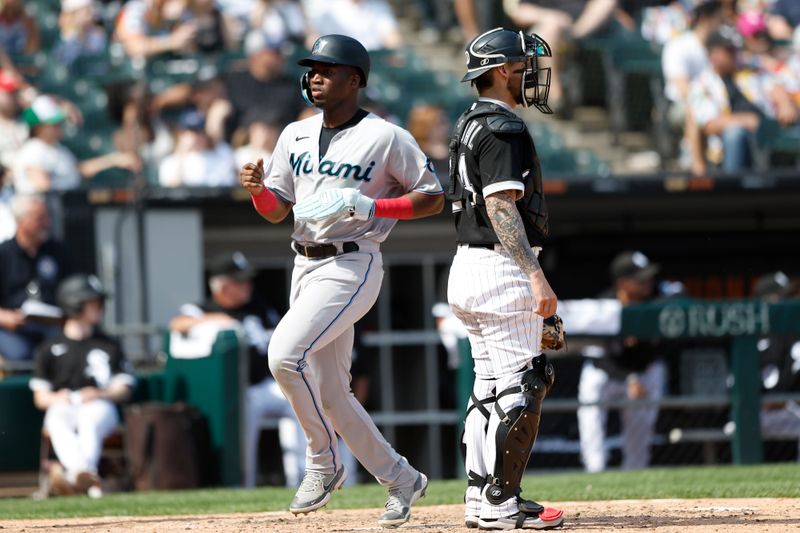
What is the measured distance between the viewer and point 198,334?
9273 millimetres

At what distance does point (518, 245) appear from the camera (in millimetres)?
4844

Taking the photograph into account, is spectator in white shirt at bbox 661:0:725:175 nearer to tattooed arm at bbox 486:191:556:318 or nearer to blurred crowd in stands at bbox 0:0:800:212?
blurred crowd in stands at bbox 0:0:800:212

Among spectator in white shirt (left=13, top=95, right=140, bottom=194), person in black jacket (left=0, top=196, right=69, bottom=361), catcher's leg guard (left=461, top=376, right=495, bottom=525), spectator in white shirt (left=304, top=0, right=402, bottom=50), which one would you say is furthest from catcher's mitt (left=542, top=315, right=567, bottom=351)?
spectator in white shirt (left=304, top=0, right=402, bottom=50)

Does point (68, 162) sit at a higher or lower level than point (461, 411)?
higher

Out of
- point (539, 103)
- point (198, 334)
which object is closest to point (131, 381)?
point (198, 334)

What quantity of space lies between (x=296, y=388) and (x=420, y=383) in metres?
5.79

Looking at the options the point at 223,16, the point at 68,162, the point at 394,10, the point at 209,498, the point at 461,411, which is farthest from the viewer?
the point at 394,10

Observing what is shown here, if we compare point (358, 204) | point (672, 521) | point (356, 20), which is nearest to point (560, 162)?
point (356, 20)

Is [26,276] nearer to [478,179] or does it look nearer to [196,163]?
[196,163]

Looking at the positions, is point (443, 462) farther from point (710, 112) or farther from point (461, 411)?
point (710, 112)

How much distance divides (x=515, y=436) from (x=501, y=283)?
52cm

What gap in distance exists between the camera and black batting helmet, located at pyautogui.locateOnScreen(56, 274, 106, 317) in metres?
8.95

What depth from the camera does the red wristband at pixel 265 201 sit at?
17.6 ft

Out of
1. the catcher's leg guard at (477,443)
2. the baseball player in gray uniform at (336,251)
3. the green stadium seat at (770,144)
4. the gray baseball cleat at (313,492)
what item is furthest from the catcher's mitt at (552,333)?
the green stadium seat at (770,144)
